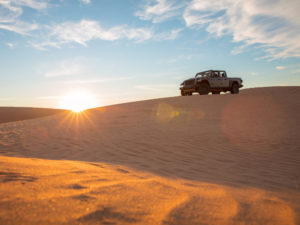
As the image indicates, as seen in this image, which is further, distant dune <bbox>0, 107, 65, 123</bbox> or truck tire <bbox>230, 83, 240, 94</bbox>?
distant dune <bbox>0, 107, 65, 123</bbox>

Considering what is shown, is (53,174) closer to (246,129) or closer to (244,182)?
(244,182)

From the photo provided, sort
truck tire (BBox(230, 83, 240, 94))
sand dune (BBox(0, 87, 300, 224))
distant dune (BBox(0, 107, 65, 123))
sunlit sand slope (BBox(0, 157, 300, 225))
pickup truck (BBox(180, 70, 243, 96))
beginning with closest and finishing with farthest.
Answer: sunlit sand slope (BBox(0, 157, 300, 225)) < sand dune (BBox(0, 87, 300, 224)) < pickup truck (BBox(180, 70, 243, 96)) < truck tire (BBox(230, 83, 240, 94)) < distant dune (BBox(0, 107, 65, 123))

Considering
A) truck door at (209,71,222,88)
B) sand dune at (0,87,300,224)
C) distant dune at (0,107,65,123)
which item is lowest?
sand dune at (0,87,300,224)

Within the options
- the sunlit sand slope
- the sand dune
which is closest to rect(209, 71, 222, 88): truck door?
the sand dune

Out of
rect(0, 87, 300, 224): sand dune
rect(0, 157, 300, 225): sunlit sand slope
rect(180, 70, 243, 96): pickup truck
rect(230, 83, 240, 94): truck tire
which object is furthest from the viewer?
rect(230, 83, 240, 94): truck tire

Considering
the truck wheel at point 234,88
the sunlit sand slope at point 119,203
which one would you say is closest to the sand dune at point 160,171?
the sunlit sand slope at point 119,203

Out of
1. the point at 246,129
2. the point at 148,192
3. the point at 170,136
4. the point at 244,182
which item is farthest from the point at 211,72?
the point at 148,192

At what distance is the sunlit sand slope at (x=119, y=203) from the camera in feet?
5.15

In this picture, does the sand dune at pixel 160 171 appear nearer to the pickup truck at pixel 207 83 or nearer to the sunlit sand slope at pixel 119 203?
the sunlit sand slope at pixel 119 203

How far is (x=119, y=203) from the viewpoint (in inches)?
72.9

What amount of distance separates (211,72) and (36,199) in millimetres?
14911

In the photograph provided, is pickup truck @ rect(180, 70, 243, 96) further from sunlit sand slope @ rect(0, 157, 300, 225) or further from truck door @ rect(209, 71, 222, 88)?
sunlit sand slope @ rect(0, 157, 300, 225)

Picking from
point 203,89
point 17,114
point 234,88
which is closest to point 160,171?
point 203,89

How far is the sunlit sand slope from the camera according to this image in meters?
1.57
